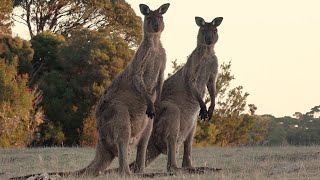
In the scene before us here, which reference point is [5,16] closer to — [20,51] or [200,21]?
[20,51]

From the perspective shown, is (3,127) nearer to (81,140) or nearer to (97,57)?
(81,140)

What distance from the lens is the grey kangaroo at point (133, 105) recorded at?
34.2 ft

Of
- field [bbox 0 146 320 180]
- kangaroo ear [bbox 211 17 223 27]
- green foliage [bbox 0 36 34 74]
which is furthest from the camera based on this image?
green foliage [bbox 0 36 34 74]

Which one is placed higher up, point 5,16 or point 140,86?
point 5,16

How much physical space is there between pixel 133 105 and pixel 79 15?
1097 inches

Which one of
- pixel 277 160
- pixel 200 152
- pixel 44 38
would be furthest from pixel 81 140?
pixel 277 160

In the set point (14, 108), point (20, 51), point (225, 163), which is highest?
point (20, 51)

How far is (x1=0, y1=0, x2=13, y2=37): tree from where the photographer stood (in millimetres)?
33000

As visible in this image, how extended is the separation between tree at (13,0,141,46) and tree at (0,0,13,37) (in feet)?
8.03

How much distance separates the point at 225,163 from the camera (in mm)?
13711

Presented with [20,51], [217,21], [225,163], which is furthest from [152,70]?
[20,51]

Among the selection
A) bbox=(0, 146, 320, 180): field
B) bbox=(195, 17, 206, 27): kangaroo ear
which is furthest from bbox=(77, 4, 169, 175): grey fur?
bbox=(195, 17, 206, 27): kangaroo ear

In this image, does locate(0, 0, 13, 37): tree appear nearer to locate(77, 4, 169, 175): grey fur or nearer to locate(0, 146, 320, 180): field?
locate(0, 146, 320, 180): field

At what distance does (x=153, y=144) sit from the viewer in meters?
11.8
